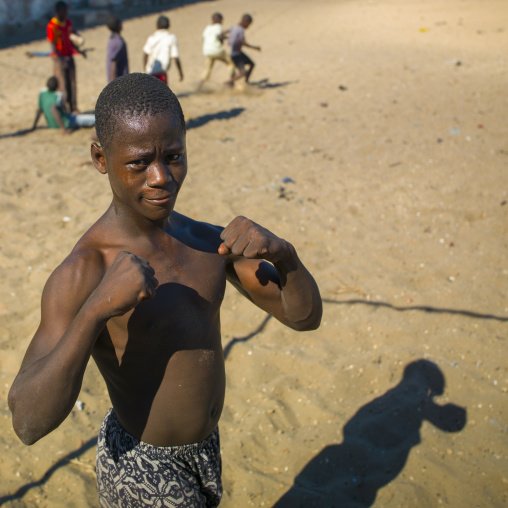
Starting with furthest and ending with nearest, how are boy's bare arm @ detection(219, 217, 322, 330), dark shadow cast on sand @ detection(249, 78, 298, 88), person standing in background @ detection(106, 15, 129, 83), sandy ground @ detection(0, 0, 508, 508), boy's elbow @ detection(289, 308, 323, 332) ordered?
dark shadow cast on sand @ detection(249, 78, 298, 88) < person standing in background @ detection(106, 15, 129, 83) < sandy ground @ detection(0, 0, 508, 508) < boy's elbow @ detection(289, 308, 323, 332) < boy's bare arm @ detection(219, 217, 322, 330)

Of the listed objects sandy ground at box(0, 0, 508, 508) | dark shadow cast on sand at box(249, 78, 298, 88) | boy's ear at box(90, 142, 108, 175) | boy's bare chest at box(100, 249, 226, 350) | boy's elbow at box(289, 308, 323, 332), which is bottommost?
dark shadow cast on sand at box(249, 78, 298, 88)

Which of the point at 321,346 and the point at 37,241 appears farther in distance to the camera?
the point at 37,241

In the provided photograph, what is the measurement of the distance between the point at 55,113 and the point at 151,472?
6.40 metres

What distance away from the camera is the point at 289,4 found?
19656 millimetres

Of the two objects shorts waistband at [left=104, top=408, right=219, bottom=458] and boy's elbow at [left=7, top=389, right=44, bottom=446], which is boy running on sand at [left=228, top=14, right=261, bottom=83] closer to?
shorts waistband at [left=104, top=408, right=219, bottom=458]

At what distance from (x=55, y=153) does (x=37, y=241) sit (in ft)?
7.62

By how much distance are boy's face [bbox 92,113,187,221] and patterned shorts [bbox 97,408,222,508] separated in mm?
733

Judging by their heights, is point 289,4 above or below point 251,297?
below

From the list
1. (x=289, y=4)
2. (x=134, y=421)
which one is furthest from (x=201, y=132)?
(x=289, y=4)

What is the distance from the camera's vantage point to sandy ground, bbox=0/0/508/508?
2.83 metres

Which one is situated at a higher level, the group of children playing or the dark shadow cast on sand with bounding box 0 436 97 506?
the group of children playing

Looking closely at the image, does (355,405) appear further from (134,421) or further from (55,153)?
(55,153)

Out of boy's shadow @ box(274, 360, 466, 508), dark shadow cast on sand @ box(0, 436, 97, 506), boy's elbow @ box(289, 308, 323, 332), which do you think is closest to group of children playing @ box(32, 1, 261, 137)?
dark shadow cast on sand @ box(0, 436, 97, 506)

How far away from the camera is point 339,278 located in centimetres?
429
